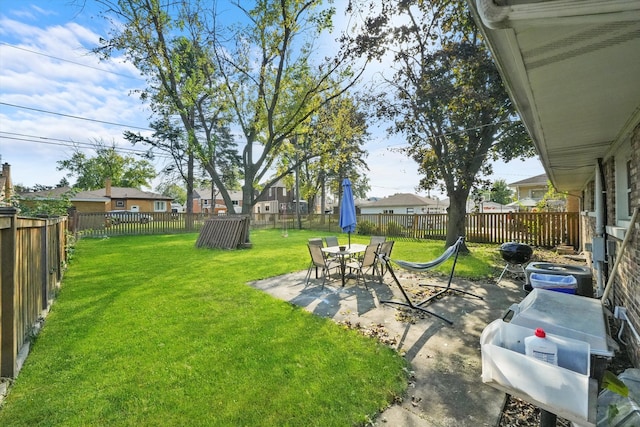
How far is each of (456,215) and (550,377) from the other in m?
9.92

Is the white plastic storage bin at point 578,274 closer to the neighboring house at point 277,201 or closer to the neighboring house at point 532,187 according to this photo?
the neighboring house at point 532,187

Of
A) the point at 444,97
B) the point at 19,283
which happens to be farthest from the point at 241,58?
the point at 19,283

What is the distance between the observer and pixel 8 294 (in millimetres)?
2521

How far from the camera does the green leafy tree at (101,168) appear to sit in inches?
1496

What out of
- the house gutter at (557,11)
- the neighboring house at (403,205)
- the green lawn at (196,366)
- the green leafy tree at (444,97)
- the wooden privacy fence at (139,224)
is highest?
the green leafy tree at (444,97)

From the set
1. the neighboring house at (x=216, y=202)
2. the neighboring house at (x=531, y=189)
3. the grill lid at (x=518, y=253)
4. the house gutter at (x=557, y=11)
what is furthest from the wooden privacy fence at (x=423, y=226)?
the neighboring house at (x=216, y=202)

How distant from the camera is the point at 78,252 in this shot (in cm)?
1027

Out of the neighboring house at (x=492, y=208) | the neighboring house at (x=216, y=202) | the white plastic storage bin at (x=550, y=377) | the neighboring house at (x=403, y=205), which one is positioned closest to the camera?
the white plastic storage bin at (x=550, y=377)

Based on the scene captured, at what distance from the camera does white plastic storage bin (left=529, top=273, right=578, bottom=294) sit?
3482 mm

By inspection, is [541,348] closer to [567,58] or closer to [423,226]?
[567,58]

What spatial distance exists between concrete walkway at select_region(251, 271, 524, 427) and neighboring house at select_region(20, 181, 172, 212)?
3210 cm

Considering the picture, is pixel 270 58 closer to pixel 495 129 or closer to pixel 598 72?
pixel 495 129

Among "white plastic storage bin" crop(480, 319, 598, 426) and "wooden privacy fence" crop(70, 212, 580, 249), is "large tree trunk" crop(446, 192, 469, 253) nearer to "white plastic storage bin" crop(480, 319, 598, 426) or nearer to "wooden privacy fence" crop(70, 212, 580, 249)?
"wooden privacy fence" crop(70, 212, 580, 249)

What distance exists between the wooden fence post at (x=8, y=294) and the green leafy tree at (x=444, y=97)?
9.34 metres
